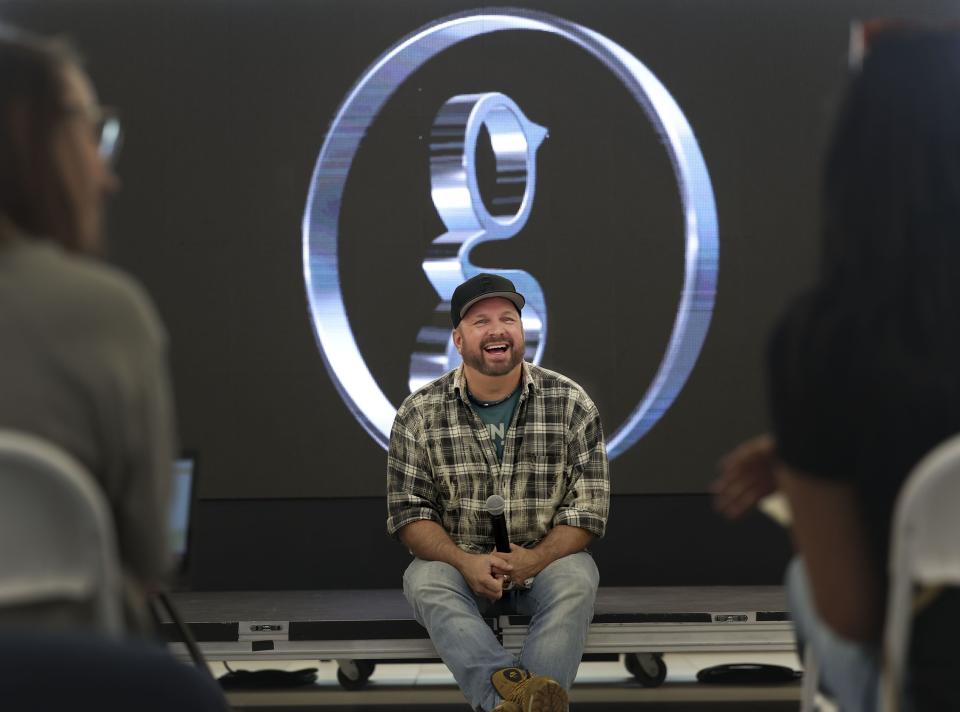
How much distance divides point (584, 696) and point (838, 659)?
6.70 ft

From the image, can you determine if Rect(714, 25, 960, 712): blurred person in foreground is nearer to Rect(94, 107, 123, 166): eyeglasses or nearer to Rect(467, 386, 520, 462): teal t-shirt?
Rect(94, 107, 123, 166): eyeglasses

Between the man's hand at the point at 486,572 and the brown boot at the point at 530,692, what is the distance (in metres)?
0.26

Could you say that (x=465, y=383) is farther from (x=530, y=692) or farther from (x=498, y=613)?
(x=530, y=692)

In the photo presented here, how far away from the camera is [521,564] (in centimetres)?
268

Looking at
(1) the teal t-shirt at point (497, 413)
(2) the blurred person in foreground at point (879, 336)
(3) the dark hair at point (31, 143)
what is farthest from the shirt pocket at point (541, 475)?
(3) the dark hair at point (31, 143)

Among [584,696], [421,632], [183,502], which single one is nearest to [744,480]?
[183,502]

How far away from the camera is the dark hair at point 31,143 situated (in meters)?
1.10

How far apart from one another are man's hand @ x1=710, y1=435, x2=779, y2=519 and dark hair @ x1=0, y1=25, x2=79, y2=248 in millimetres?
821

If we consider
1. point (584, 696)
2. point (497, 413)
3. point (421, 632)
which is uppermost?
point (497, 413)

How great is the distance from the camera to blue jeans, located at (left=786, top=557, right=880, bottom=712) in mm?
1243

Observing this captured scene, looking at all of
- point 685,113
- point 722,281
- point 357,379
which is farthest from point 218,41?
point 722,281

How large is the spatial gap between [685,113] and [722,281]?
26.8 inches

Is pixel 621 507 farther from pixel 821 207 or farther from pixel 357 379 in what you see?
pixel 821 207

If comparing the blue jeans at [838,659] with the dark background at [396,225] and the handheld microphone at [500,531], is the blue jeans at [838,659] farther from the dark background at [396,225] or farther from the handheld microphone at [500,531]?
the dark background at [396,225]
